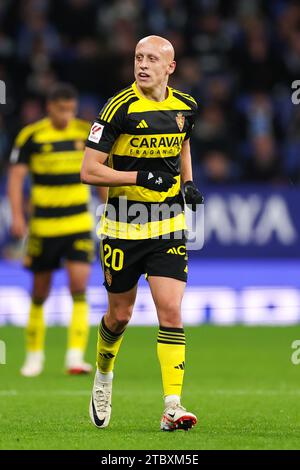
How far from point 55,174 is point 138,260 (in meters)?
4.09

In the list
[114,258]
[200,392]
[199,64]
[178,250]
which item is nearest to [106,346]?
[114,258]

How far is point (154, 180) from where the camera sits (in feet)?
23.8

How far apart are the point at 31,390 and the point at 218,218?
627cm

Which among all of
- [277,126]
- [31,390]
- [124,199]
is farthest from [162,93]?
[277,126]

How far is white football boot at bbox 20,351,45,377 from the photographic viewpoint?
11.2 m

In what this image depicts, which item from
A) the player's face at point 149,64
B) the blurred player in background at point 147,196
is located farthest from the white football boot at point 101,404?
the player's face at point 149,64

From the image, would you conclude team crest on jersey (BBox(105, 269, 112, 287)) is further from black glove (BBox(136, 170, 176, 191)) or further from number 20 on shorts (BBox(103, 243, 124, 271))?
black glove (BBox(136, 170, 176, 191))

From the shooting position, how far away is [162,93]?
745cm

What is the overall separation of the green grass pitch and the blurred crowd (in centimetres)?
364

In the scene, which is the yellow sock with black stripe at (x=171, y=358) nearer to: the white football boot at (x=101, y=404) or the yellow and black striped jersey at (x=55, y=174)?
the white football boot at (x=101, y=404)

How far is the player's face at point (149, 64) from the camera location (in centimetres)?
727

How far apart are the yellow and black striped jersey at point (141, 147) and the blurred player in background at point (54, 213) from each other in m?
3.78

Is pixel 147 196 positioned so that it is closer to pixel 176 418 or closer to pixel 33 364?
pixel 176 418

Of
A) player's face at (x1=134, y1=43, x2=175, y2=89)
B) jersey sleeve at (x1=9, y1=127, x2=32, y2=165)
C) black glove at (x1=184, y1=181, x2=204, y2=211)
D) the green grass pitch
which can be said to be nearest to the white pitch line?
the green grass pitch
